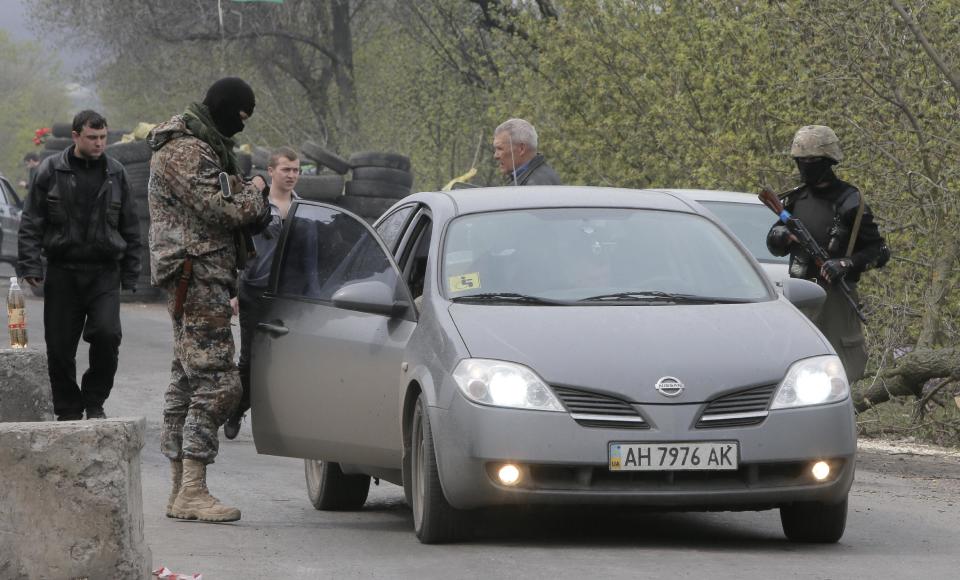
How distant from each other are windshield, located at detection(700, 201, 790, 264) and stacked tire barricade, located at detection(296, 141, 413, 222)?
54.0 ft

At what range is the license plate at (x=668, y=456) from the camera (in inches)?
265

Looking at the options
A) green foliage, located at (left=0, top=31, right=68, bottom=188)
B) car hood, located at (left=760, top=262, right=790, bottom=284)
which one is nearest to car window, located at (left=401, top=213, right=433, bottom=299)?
car hood, located at (left=760, top=262, right=790, bottom=284)

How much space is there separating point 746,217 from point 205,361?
662 cm

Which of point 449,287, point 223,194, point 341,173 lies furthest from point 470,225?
point 341,173

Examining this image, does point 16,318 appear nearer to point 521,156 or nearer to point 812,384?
point 521,156

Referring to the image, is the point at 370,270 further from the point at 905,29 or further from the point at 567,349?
the point at 905,29

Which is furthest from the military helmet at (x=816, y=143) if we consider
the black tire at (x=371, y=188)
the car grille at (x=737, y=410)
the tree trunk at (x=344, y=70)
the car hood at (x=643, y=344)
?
the tree trunk at (x=344, y=70)

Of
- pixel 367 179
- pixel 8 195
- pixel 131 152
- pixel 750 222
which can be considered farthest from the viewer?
pixel 8 195

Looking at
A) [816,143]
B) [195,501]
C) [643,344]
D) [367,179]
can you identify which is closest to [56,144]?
[367,179]

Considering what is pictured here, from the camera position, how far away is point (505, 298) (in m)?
7.52

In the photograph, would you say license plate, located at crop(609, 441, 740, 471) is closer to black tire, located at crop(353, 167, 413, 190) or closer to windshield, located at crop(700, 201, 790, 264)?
windshield, located at crop(700, 201, 790, 264)

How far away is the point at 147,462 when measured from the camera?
36.6 ft

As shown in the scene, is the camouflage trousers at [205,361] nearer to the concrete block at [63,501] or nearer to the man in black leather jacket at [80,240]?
the concrete block at [63,501]

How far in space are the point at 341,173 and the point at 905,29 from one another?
55.9ft
